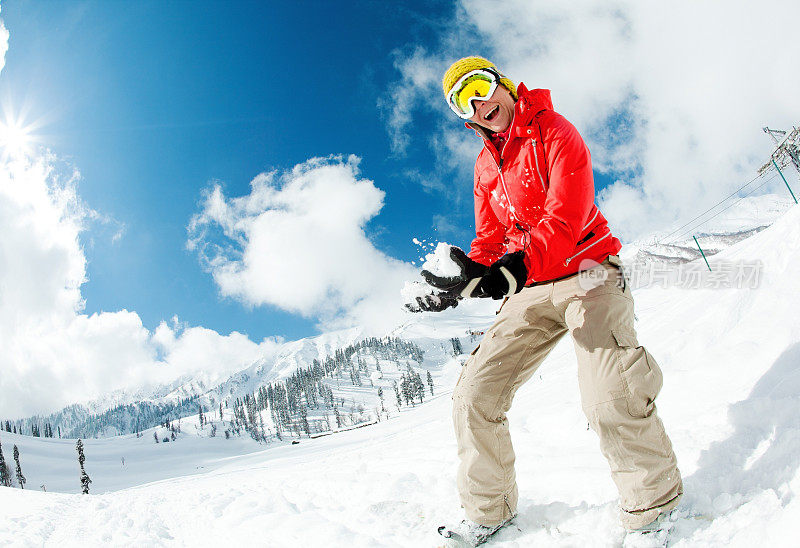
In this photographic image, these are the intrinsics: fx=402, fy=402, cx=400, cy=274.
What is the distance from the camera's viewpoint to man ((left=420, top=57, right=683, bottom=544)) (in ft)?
7.15

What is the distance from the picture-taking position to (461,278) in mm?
2357

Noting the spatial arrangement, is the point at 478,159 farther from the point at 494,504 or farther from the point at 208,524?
the point at 208,524

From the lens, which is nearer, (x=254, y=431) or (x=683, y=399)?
(x=683, y=399)

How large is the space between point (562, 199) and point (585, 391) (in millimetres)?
1140

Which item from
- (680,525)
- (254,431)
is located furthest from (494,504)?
(254,431)

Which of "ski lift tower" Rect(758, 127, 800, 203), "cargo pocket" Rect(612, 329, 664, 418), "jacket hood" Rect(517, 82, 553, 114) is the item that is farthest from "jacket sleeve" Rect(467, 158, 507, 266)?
"ski lift tower" Rect(758, 127, 800, 203)

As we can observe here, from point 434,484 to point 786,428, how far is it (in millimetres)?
2688

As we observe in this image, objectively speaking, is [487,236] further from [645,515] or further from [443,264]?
[645,515]

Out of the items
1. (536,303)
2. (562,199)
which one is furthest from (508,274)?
(536,303)

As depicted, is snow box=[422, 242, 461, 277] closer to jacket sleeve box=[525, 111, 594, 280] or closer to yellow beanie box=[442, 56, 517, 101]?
jacket sleeve box=[525, 111, 594, 280]

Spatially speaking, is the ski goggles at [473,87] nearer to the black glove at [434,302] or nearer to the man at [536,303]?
the man at [536,303]

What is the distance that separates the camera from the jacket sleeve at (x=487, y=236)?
3371mm

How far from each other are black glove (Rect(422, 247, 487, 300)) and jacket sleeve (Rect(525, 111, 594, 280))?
303mm

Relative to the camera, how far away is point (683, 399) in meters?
3.98
